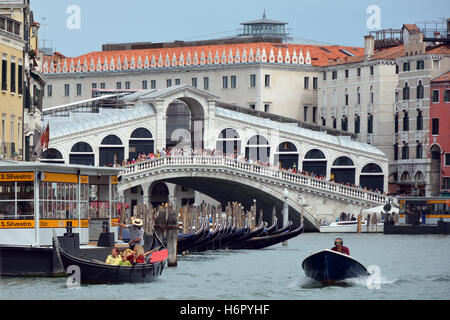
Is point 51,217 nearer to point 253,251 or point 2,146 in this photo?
point 2,146

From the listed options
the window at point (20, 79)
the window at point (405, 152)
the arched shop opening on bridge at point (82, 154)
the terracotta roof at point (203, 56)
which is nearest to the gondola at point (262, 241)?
A: the window at point (20, 79)

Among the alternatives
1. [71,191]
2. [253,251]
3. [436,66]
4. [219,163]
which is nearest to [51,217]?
[71,191]

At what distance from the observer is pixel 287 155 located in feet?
277

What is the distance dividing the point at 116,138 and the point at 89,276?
4370 cm

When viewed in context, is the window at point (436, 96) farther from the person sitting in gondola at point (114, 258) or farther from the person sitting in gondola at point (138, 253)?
the person sitting in gondola at point (114, 258)

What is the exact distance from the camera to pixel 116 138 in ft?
267

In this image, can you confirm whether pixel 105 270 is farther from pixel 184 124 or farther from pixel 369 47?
pixel 369 47

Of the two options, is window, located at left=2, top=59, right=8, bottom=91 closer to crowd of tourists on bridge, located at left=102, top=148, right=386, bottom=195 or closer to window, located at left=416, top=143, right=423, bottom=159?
crowd of tourists on bridge, located at left=102, top=148, right=386, bottom=195

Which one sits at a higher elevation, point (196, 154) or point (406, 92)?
point (406, 92)

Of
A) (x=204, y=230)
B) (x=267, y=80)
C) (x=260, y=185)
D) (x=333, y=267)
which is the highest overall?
(x=267, y=80)

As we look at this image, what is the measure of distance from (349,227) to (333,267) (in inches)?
1460

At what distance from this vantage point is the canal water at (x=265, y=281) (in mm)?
37844

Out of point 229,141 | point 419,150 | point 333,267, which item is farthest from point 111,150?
point 333,267

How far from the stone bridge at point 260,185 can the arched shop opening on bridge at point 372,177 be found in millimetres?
4290
